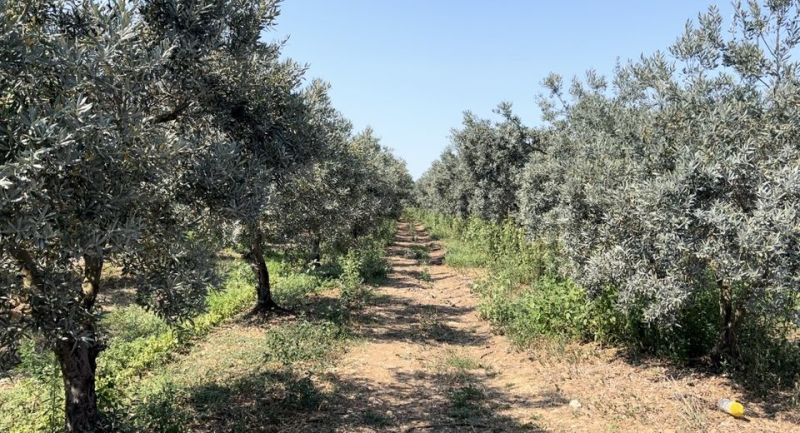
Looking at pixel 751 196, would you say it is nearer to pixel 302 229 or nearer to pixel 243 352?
pixel 243 352

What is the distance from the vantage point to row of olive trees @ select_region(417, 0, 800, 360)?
20.6 ft

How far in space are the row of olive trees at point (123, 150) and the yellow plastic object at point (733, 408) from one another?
23.9 feet

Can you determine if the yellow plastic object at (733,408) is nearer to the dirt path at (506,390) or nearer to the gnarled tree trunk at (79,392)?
the dirt path at (506,390)

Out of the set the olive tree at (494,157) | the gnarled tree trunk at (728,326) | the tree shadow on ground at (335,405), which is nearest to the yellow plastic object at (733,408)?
the gnarled tree trunk at (728,326)

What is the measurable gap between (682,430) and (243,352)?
28.2ft

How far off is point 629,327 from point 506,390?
2956 millimetres

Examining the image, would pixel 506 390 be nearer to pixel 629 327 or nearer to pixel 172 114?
pixel 629 327

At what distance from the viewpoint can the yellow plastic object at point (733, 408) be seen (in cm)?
677

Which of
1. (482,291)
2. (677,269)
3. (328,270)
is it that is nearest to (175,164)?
(677,269)

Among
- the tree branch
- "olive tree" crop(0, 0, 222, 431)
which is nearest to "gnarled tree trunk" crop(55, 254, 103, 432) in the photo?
"olive tree" crop(0, 0, 222, 431)

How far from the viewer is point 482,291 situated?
1705 cm

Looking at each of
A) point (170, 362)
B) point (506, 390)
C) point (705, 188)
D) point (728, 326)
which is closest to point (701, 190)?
point (705, 188)

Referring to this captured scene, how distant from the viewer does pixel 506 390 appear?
9023 millimetres

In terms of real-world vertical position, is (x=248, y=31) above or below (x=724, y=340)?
above
